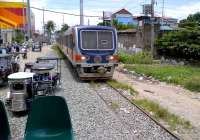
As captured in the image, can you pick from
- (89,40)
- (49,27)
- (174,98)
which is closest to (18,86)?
(174,98)

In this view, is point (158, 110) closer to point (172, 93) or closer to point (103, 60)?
point (172, 93)

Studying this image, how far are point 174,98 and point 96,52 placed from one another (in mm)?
4504

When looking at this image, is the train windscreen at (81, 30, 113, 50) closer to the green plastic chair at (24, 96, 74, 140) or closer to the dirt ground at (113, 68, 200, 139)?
the dirt ground at (113, 68, 200, 139)

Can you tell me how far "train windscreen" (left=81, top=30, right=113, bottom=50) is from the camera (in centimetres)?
1789

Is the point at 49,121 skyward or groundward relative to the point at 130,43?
groundward

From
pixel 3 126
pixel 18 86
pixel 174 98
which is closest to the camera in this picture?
pixel 3 126

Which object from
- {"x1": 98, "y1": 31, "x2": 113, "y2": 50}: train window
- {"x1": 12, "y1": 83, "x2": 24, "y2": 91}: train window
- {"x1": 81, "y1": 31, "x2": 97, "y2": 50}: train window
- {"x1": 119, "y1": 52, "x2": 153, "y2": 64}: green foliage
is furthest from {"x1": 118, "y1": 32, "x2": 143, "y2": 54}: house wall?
{"x1": 12, "y1": 83, "x2": 24, "y2": 91}: train window

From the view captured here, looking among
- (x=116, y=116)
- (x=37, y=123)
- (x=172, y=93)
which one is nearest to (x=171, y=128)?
(x=116, y=116)

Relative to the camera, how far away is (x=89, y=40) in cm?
1797

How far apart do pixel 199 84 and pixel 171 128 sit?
9.28m

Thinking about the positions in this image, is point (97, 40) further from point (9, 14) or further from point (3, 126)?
point (9, 14)

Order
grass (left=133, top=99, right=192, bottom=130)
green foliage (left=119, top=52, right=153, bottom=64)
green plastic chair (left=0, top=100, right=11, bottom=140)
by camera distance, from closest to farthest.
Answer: green plastic chair (left=0, top=100, right=11, bottom=140), grass (left=133, top=99, right=192, bottom=130), green foliage (left=119, top=52, right=153, bottom=64)

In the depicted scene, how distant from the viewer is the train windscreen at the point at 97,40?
1789cm

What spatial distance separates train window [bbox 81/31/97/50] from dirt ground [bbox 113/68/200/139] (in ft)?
9.18
